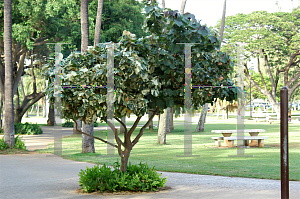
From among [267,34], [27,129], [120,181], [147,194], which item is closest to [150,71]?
[120,181]

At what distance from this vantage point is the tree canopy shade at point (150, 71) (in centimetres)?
638

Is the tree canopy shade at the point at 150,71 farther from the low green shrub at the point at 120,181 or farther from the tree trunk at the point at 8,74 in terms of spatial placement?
the tree trunk at the point at 8,74

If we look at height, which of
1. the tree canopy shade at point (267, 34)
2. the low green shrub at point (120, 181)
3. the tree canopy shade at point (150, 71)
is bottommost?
the low green shrub at point (120, 181)

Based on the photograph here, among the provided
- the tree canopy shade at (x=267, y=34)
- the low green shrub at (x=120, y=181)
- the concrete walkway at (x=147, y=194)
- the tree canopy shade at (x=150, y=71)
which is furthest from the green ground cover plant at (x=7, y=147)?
the tree canopy shade at (x=267, y=34)

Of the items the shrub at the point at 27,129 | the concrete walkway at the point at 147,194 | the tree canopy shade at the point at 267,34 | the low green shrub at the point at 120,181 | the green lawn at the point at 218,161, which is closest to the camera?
the concrete walkway at the point at 147,194

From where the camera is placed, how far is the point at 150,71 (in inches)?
271

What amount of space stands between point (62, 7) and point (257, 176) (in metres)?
15.5

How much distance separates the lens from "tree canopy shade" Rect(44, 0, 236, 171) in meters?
6.38

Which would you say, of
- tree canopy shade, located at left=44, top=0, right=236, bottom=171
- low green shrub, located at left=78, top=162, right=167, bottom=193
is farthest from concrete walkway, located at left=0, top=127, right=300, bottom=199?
tree canopy shade, located at left=44, top=0, right=236, bottom=171

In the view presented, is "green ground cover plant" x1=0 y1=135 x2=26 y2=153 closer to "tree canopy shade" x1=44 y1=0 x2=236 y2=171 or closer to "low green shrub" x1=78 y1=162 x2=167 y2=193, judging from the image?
"low green shrub" x1=78 y1=162 x2=167 y2=193

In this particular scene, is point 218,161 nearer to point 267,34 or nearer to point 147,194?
point 147,194

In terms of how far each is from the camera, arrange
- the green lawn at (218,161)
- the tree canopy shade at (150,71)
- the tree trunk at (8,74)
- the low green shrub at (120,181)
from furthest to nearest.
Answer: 1. the tree trunk at (8,74)
2. the green lawn at (218,161)
3. the low green shrub at (120,181)
4. the tree canopy shade at (150,71)

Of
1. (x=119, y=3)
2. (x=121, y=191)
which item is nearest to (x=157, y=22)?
(x=121, y=191)

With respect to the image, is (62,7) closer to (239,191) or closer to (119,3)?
(119,3)
